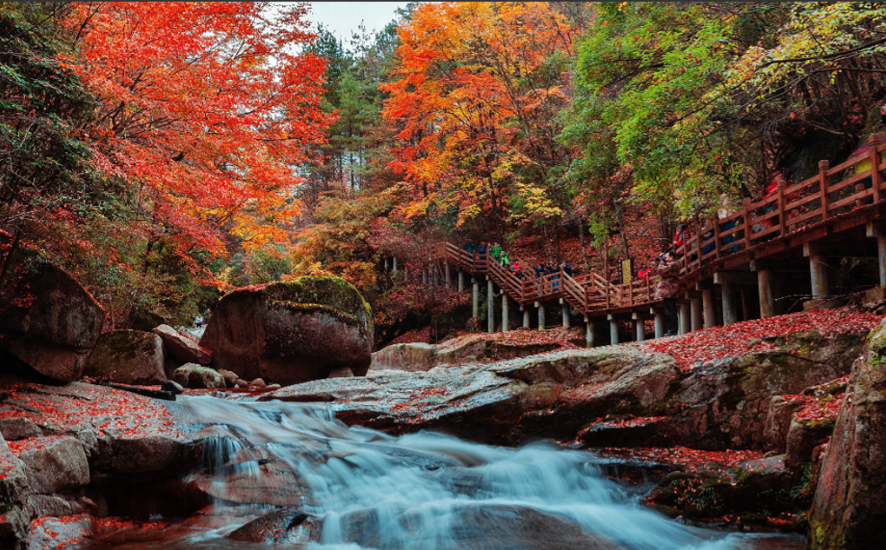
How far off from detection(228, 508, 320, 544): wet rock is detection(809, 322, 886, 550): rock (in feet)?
15.4

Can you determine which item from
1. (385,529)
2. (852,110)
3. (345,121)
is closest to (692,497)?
(385,529)

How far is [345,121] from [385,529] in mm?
29605

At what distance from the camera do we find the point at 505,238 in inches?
1061

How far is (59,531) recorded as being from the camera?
201 inches

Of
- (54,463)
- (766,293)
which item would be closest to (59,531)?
(54,463)

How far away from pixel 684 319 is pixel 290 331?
1109 centimetres

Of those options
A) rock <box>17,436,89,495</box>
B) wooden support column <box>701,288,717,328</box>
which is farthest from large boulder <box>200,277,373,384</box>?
wooden support column <box>701,288,717,328</box>

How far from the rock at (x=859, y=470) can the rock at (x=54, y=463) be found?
6991mm

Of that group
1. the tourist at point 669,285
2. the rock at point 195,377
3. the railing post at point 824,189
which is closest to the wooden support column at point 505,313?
the tourist at point 669,285

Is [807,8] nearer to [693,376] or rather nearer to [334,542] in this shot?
[693,376]

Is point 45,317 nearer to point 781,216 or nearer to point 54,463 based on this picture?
point 54,463

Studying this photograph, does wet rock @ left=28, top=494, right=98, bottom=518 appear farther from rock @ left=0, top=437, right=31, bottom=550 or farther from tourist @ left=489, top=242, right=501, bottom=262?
tourist @ left=489, top=242, right=501, bottom=262

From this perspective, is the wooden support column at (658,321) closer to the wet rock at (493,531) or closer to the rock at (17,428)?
the wet rock at (493,531)

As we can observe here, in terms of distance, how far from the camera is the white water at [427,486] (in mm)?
5754
